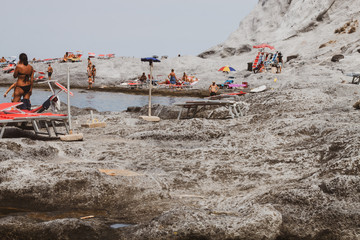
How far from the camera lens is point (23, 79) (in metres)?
11.5

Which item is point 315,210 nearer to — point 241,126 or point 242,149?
point 242,149

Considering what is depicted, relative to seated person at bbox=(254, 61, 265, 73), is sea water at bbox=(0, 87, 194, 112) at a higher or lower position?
lower

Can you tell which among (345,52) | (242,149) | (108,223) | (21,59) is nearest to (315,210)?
(108,223)

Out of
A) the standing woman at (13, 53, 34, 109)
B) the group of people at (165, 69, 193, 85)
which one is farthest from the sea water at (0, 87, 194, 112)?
the standing woman at (13, 53, 34, 109)

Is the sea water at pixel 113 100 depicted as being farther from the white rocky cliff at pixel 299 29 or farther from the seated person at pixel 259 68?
the white rocky cliff at pixel 299 29

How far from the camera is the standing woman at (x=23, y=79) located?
37.0 feet

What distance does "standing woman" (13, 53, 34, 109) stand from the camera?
11.3 metres

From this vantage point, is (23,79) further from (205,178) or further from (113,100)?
(113,100)

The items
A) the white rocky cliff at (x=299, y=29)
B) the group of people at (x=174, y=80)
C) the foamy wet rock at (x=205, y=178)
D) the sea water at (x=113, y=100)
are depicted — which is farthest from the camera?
the white rocky cliff at (x=299, y=29)

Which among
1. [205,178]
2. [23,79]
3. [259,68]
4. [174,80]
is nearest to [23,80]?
[23,79]

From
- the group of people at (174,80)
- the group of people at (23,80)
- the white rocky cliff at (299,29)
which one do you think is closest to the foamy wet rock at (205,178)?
the group of people at (23,80)

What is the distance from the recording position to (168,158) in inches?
315

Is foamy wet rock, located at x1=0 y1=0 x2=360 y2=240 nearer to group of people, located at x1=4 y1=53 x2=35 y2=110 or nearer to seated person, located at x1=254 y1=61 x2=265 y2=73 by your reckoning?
group of people, located at x1=4 y1=53 x2=35 y2=110

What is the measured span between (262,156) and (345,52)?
33.5 m
